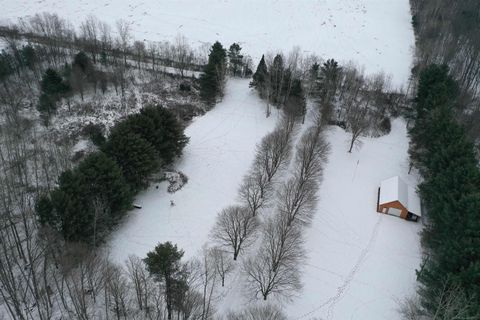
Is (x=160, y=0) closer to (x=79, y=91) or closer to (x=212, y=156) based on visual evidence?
(x=79, y=91)

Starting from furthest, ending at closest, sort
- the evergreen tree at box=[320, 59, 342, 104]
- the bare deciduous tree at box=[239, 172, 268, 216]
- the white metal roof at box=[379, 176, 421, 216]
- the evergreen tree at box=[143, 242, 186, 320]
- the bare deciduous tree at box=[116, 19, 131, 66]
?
1. the bare deciduous tree at box=[116, 19, 131, 66]
2. the evergreen tree at box=[320, 59, 342, 104]
3. the white metal roof at box=[379, 176, 421, 216]
4. the bare deciduous tree at box=[239, 172, 268, 216]
5. the evergreen tree at box=[143, 242, 186, 320]

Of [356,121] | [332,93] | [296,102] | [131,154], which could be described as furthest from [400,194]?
[131,154]

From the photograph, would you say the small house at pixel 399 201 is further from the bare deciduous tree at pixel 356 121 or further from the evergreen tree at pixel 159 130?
the evergreen tree at pixel 159 130

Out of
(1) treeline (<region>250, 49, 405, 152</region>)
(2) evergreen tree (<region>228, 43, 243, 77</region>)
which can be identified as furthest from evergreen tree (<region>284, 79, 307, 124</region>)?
(2) evergreen tree (<region>228, 43, 243, 77</region>)

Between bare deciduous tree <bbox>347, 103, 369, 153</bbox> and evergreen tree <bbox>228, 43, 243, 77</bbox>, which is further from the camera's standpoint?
evergreen tree <bbox>228, 43, 243, 77</bbox>

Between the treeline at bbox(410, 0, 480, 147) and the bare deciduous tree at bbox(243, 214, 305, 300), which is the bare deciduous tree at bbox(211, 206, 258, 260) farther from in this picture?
the treeline at bbox(410, 0, 480, 147)

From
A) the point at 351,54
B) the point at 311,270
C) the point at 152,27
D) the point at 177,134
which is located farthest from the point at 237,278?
the point at 152,27

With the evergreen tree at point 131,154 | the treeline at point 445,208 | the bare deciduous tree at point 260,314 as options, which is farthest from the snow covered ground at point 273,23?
the bare deciduous tree at point 260,314
